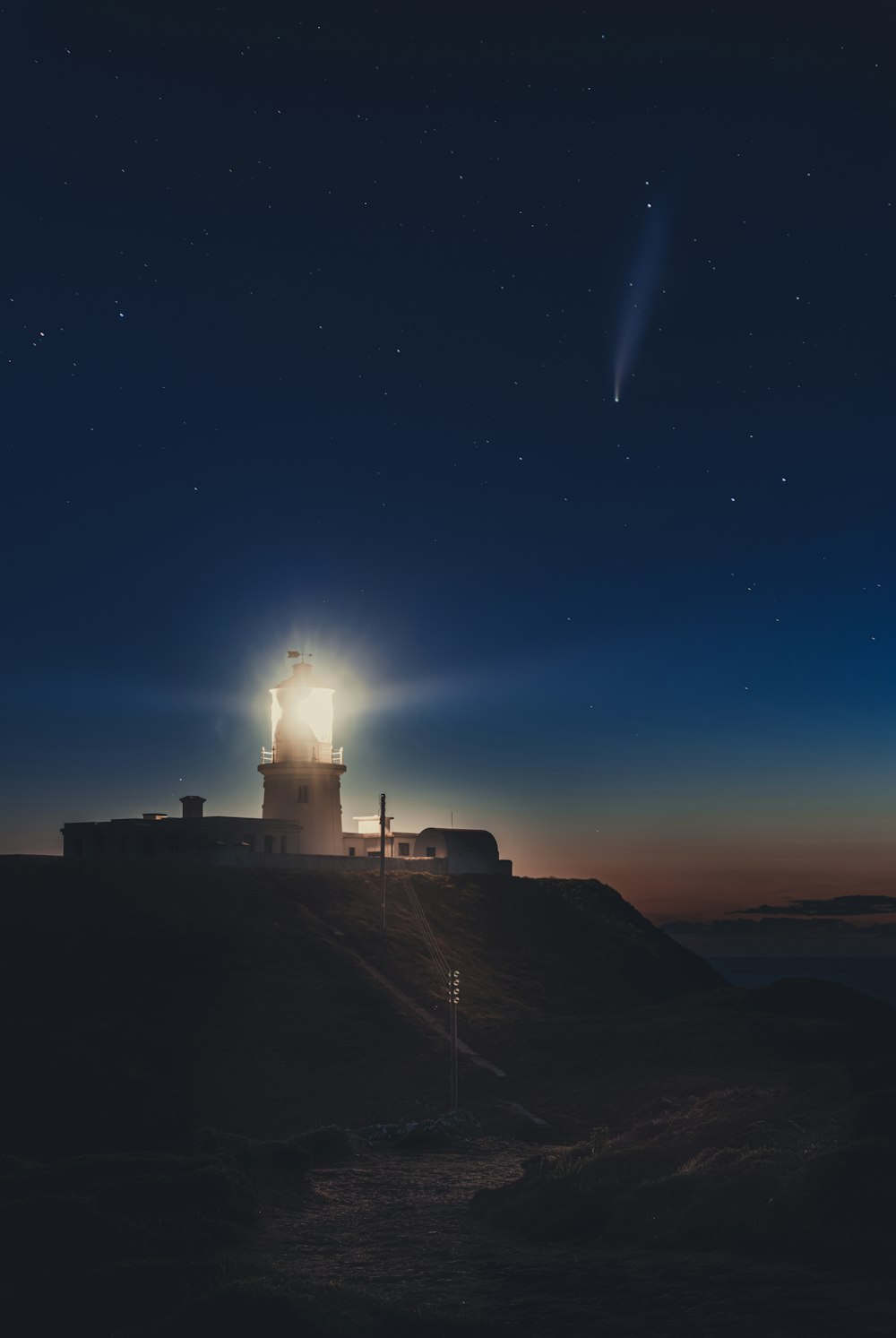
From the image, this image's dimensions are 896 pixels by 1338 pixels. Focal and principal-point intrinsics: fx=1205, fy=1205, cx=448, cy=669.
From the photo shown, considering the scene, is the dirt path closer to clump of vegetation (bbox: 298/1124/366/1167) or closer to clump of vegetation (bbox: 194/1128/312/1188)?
clump of vegetation (bbox: 194/1128/312/1188)

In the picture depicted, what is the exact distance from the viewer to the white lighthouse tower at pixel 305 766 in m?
74.4

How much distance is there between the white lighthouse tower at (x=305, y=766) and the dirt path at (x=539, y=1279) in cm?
4427

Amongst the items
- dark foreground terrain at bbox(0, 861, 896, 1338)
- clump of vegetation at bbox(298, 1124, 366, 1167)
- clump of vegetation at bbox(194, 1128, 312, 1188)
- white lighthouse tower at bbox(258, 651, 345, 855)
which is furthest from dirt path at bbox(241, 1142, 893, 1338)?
white lighthouse tower at bbox(258, 651, 345, 855)

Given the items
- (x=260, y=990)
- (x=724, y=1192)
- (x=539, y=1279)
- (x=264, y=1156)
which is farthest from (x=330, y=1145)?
(x=260, y=990)

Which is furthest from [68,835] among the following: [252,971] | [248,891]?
[252,971]

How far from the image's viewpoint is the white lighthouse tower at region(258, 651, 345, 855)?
74.4 m

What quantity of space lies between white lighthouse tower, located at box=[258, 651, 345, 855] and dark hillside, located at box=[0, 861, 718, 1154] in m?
5.68

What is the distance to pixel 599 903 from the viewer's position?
8031 centimetres

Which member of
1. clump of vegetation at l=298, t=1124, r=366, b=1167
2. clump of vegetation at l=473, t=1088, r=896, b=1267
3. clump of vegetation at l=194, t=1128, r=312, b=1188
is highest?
clump of vegetation at l=473, t=1088, r=896, b=1267

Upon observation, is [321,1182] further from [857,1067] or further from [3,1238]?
[857,1067]

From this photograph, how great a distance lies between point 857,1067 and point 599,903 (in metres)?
45.1

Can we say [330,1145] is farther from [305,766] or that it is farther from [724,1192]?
[305,766]

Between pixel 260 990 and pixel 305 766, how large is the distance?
23231 millimetres

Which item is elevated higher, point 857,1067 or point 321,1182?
point 857,1067
